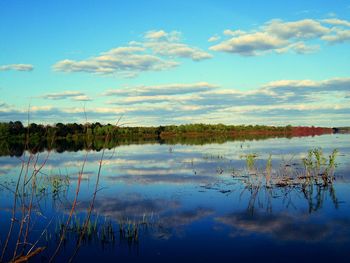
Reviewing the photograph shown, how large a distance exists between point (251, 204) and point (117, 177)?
8046 mm

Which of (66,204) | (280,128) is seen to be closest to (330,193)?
(66,204)

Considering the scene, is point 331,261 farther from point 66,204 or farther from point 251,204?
point 66,204

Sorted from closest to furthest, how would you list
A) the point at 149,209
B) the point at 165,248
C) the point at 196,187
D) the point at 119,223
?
the point at 165,248 → the point at 119,223 → the point at 149,209 → the point at 196,187

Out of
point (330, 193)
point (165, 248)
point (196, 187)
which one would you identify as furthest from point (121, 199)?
point (330, 193)

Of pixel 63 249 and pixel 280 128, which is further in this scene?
pixel 280 128

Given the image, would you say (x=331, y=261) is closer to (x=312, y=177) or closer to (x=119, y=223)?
(x=119, y=223)

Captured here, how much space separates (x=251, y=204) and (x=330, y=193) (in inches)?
120

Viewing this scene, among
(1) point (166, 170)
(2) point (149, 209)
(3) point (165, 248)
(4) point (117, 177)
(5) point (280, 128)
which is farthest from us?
(5) point (280, 128)

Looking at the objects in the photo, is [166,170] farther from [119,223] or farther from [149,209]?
[119,223]

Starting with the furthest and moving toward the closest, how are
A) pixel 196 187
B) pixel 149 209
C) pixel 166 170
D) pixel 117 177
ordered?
pixel 166 170 → pixel 117 177 → pixel 196 187 → pixel 149 209

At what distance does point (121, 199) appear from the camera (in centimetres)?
1228

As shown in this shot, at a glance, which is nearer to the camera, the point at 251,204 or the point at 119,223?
the point at 119,223

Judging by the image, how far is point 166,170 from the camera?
63.3 feet

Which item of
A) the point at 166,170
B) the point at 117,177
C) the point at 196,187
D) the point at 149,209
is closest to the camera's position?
the point at 149,209
